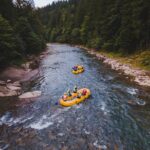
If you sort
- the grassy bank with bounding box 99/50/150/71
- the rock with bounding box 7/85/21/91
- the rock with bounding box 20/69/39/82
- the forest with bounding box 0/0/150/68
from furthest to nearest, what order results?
the forest with bounding box 0/0/150/68, the rock with bounding box 20/69/39/82, the grassy bank with bounding box 99/50/150/71, the rock with bounding box 7/85/21/91

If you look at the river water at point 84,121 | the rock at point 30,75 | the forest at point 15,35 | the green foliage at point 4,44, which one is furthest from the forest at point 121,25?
the green foliage at point 4,44

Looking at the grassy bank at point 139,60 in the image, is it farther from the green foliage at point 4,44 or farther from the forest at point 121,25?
the green foliage at point 4,44

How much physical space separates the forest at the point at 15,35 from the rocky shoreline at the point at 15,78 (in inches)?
72.0

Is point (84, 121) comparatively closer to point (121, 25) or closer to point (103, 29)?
point (121, 25)

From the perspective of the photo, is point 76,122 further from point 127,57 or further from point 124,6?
point 124,6

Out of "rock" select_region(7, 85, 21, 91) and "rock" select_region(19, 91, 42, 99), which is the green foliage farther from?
"rock" select_region(19, 91, 42, 99)

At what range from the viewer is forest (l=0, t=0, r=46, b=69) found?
3266cm

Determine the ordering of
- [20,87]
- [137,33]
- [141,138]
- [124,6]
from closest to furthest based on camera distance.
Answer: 1. [141,138]
2. [20,87]
3. [137,33]
4. [124,6]

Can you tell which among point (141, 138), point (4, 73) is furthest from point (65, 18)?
point (141, 138)

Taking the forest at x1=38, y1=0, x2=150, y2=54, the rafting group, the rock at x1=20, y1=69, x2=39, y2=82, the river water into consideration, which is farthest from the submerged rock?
the forest at x1=38, y1=0, x2=150, y2=54

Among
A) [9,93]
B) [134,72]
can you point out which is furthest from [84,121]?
[134,72]

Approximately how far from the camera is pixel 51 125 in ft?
55.2

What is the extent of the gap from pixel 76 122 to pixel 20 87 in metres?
13.7

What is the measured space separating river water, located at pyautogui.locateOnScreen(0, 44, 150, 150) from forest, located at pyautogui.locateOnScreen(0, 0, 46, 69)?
33.8 feet
